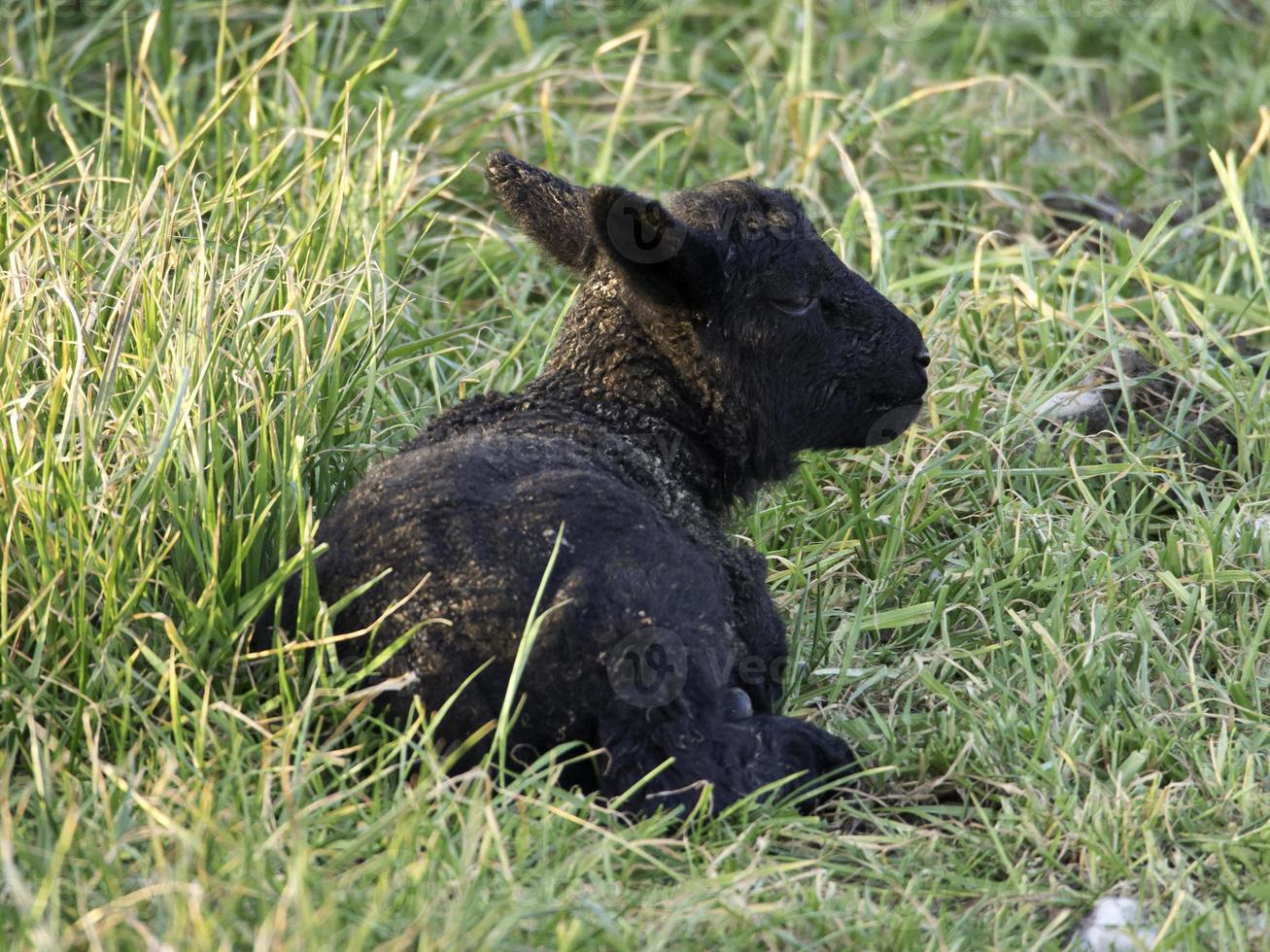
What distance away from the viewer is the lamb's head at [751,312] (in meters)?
3.57

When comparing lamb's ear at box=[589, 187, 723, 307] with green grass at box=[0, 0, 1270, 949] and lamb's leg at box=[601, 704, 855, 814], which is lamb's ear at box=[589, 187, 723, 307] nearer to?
green grass at box=[0, 0, 1270, 949]

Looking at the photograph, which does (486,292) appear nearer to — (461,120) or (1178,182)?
(461,120)

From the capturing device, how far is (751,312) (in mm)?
3656

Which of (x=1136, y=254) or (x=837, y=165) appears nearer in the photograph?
(x=1136, y=254)

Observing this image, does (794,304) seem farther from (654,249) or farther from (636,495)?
(636,495)

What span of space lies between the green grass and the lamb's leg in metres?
0.08

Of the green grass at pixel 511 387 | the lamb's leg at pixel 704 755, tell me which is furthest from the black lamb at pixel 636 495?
the green grass at pixel 511 387

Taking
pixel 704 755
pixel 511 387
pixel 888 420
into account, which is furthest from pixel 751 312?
pixel 511 387

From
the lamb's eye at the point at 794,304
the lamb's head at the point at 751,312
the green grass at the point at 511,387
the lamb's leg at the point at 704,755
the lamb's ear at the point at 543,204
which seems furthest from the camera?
the lamb's ear at the point at 543,204

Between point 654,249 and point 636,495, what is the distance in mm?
538

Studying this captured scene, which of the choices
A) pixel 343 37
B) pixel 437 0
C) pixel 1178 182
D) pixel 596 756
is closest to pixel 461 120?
pixel 343 37

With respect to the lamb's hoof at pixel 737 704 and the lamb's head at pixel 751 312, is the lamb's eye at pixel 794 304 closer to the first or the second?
the lamb's head at pixel 751 312

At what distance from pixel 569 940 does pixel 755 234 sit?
1.77 meters

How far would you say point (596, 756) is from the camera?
3.08 metres
